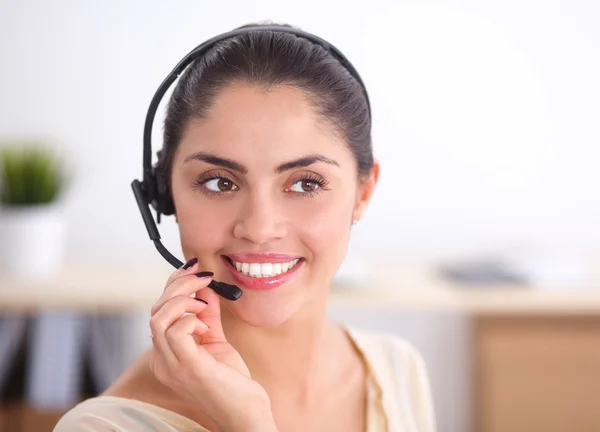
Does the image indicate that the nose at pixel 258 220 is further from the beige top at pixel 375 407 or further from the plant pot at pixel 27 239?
the plant pot at pixel 27 239

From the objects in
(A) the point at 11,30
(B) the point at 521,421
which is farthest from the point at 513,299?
(A) the point at 11,30

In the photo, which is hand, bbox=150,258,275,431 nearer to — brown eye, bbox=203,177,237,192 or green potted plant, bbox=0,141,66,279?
brown eye, bbox=203,177,237,192

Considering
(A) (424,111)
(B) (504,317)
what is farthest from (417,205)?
(B) (504,317)

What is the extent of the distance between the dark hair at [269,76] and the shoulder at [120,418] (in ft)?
0.81

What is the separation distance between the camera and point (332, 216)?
0.76 metres

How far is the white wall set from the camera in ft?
8.06

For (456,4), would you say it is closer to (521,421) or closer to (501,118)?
(501,118)

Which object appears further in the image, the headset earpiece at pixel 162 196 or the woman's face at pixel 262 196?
the headset earpiece at pixel 162 196

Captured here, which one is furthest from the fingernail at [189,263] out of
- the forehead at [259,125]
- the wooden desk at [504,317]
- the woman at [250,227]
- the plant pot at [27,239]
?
the plant pot at [27,239]

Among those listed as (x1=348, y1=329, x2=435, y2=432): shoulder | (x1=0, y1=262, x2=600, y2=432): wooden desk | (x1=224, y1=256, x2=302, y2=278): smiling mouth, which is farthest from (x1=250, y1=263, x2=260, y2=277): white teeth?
(x1=0, y1=262, x2=600, y2=432): wooden desk

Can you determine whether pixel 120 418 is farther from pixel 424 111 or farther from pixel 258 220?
pixel 424 111

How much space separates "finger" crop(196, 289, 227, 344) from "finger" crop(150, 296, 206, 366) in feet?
0.09

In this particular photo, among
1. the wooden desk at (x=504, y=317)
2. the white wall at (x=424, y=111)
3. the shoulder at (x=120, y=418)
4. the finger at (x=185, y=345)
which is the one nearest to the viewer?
the finger at (x=185, y=345)

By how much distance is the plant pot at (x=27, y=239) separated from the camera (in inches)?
87.0
